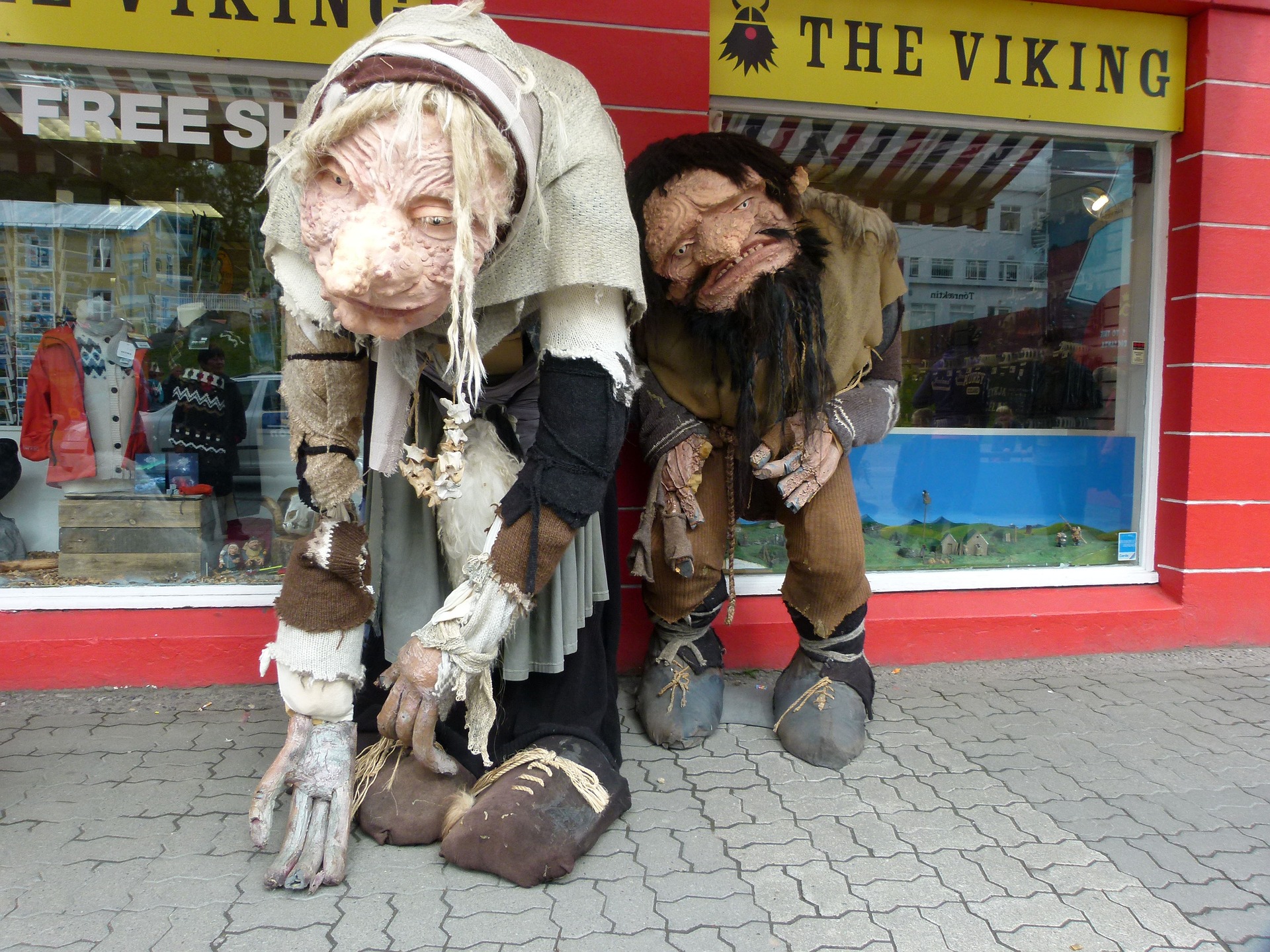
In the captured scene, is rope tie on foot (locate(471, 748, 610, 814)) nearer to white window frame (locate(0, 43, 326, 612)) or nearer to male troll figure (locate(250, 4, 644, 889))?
male troll figure (locate(250, 4, 644, 889))

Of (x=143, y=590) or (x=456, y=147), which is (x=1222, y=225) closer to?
(x=456, y=147)

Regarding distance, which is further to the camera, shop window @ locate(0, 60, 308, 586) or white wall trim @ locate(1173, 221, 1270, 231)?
shop window @ locate(0, 60, 308, 586)

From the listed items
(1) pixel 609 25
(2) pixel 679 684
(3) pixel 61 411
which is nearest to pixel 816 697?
(2) pixel 679 684

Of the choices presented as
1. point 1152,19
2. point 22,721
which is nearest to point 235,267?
point 22,721

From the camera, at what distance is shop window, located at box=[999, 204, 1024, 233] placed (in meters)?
3.85

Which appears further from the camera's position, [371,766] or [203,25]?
[203,25]

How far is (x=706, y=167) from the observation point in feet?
7.09

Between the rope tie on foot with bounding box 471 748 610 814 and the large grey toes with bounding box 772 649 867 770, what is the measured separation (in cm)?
69

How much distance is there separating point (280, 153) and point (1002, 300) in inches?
131

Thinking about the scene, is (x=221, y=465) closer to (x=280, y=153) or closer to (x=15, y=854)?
(x=15, y=854)

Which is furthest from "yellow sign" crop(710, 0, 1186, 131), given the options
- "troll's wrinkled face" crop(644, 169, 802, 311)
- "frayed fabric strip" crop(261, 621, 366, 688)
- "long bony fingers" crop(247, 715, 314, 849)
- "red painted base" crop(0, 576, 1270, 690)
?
"long bony fingers" crop(247, 715, 314, 849)

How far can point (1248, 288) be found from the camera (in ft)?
10.8

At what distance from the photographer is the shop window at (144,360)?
340 centimetres

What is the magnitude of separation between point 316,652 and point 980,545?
2917mm
